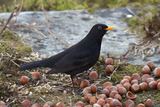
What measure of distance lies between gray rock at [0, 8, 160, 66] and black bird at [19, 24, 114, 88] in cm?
77

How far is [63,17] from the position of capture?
6.05 metres

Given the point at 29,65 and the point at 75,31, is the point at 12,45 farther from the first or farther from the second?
the point at 75,31

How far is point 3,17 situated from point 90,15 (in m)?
1.90

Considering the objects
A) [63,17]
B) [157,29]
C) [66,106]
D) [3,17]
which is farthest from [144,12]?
[66,106]

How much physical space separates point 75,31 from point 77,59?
6.06 feet

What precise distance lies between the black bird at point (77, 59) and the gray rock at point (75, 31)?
773 mm

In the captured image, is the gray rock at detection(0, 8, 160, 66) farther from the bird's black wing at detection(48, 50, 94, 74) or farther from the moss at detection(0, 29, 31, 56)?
the bird's black wing at detection(48, 50, 94, 74)

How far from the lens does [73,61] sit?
368 centimetres

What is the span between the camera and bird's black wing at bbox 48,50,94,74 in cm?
363

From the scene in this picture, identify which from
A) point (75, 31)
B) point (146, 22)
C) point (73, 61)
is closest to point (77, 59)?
point (73, 61)

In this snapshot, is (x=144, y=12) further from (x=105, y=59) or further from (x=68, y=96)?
(x=68, y=96)

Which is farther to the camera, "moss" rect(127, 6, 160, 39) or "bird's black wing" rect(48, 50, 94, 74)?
"moss" rect(127, 6, 160, 39)

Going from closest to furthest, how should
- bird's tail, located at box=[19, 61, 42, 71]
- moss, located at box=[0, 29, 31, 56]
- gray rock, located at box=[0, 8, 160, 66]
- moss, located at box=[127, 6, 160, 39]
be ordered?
1. bird's tail, located at box=[19, 61, 42, 71]
2. moss, located at box=[0, 29, 31, 56]
3. gray rock, located at box=[0, 8, 160, 66]
4. moss, located at box=[127, 6, 160, 39]

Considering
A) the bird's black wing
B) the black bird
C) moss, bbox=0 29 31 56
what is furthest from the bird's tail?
moss, bbox=0 29 31 56
